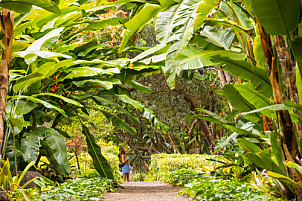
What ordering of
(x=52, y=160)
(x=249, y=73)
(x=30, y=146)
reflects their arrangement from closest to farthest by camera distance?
1. (x=249, y=73)
2. (x=30, y=146)
3. (x=52, y=160)

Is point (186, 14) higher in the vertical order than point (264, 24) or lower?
higher

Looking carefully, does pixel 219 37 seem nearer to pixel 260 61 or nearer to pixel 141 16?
pixel 260 61

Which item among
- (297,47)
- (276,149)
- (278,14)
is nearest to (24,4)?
(278,14)

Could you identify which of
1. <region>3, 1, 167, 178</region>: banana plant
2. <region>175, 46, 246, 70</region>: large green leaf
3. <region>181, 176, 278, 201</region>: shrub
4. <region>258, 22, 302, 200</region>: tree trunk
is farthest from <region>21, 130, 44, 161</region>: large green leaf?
<region>258, 22, 302, 200</region>: tree trunk

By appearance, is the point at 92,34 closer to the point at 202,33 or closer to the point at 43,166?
the point at 43,166

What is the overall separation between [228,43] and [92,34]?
622cm

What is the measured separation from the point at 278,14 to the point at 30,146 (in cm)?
417

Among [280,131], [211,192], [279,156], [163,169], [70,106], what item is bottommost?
[163,169]

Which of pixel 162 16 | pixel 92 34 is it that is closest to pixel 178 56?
pixel 162 16

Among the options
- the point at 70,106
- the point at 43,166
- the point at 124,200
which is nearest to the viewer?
the point at 124,200

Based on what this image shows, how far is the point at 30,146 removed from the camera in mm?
5180

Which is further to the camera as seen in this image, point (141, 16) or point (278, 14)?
point (141, 16)

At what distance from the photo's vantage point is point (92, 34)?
9891 mm

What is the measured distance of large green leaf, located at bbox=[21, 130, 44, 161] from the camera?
16.5ft
